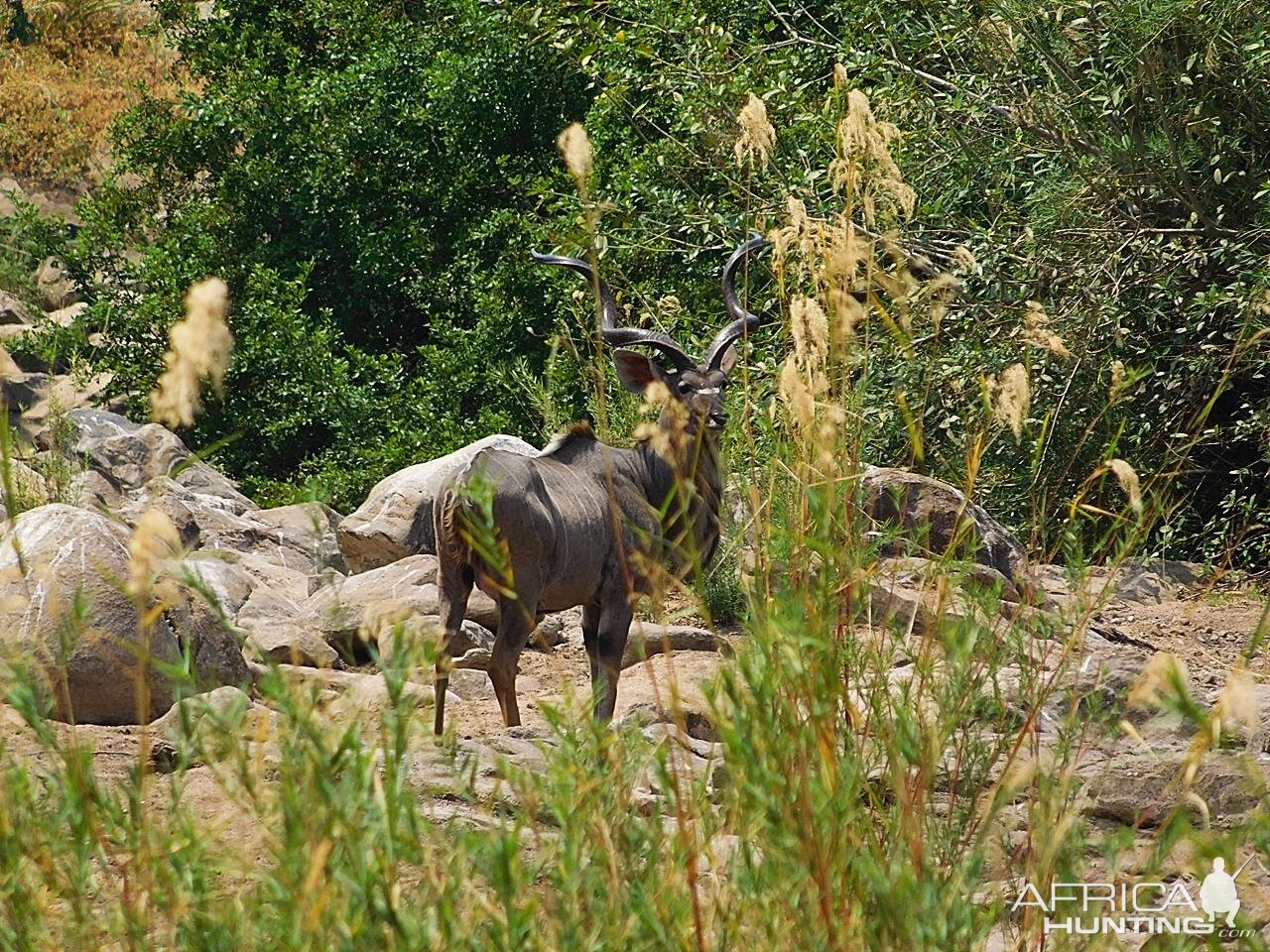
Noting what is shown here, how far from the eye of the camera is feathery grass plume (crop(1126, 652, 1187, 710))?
2.11 meters

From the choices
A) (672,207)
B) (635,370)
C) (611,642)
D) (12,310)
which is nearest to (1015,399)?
(611,642)

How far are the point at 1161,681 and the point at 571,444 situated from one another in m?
5.41

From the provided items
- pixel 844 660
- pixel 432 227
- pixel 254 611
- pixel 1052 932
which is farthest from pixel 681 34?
pixel 1052 932

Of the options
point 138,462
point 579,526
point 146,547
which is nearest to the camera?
point 146,547

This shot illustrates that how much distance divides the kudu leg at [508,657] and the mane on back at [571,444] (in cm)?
77

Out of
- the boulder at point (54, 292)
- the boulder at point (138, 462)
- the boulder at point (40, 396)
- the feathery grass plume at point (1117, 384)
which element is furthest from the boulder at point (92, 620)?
the boulder at point (54, 292)

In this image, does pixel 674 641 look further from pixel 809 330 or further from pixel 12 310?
pixel 12 310

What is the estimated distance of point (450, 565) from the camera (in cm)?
686

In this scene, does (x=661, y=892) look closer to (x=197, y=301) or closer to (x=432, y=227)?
(x=197, y=301)

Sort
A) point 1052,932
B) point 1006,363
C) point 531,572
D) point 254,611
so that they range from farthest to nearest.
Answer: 1. point 1006,363
2. point 254,611
3. point 531,572
4. point 1052,932

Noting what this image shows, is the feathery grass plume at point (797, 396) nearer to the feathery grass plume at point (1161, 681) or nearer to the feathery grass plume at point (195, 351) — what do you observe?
the feathery grass plume at point (1161, 681)

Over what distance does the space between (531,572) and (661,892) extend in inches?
169

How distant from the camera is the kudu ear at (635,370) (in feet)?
25.8

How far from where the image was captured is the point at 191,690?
254 cm
